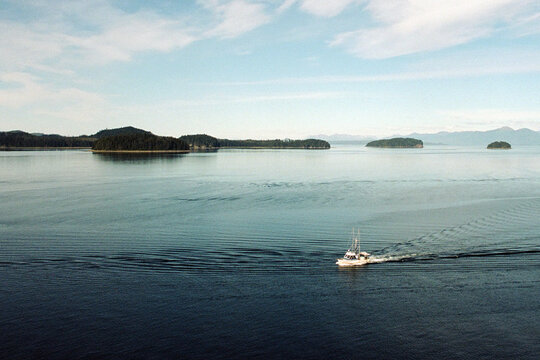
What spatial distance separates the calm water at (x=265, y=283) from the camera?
15.2 meters

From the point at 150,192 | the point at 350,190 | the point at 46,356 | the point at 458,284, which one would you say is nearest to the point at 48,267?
the point at 46,356

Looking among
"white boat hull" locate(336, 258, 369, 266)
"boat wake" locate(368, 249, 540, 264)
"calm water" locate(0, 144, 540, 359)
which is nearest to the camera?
"calm water" locate(0, 144, 540, 359)

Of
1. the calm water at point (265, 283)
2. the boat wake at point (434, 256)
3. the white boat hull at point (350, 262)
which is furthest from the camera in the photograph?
the boat wake at point (434, 256)

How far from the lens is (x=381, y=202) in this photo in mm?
45375

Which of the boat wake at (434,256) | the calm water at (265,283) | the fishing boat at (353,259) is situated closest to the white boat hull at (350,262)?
the fishing boat at (353,259)

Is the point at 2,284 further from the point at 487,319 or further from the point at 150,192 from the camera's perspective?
the point at 150,192

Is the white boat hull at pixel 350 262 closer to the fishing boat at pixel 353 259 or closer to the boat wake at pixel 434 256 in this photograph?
the fishing boat at pixel 353 259

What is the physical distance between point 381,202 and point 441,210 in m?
6.79

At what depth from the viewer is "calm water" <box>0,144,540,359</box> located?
15180mm

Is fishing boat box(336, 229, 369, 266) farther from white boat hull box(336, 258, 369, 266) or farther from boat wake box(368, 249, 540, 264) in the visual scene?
boat wake box(368, 249, 540, 264)

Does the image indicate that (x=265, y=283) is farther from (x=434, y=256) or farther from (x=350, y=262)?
(x=434, y=256)

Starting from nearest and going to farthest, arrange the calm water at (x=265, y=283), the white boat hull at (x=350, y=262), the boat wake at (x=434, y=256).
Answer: the calm water at (x=265, y=283), the white boat hull at (x=350, y=262), the boat wake at (x=434, y=256)

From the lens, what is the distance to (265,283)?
20312 millimetres

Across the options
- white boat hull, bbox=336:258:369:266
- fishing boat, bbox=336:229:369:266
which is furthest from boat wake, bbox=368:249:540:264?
white boat hull, bbox=336:258:369:266
